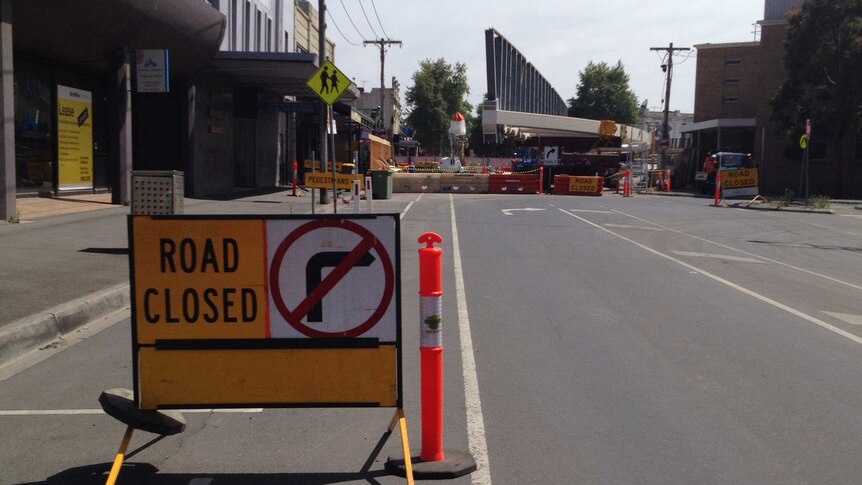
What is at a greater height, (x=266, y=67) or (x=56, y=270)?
(x=266, y=67)

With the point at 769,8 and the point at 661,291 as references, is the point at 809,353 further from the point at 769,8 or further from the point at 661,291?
the point at 769,8

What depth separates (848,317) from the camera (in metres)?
9.67

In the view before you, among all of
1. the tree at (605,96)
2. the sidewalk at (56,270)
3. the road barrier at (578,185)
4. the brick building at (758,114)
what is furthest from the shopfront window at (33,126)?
the tree at (605,96)

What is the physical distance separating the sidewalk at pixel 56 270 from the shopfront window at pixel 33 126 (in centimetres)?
89

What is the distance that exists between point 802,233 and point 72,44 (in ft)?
60.9

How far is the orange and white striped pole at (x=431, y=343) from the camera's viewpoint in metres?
4.46

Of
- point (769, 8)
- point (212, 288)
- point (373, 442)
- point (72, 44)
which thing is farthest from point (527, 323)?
point (769, 8)

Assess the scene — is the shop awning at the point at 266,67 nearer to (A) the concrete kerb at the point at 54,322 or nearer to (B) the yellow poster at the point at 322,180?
(B) the yellow poster at the point at 322,180

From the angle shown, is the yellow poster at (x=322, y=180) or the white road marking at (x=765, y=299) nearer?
the white road marking at (x=765, y=299)

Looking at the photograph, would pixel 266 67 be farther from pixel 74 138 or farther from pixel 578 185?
pixel 578 185

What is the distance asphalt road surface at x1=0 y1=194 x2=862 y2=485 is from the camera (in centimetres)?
487

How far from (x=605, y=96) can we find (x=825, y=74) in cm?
5528

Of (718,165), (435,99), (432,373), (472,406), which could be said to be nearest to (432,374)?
(432,373)

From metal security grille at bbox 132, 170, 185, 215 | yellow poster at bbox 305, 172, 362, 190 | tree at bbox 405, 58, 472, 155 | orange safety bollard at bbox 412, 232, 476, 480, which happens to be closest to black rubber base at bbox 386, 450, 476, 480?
orange safety bollard at bbox 412, 232, 476, 480
